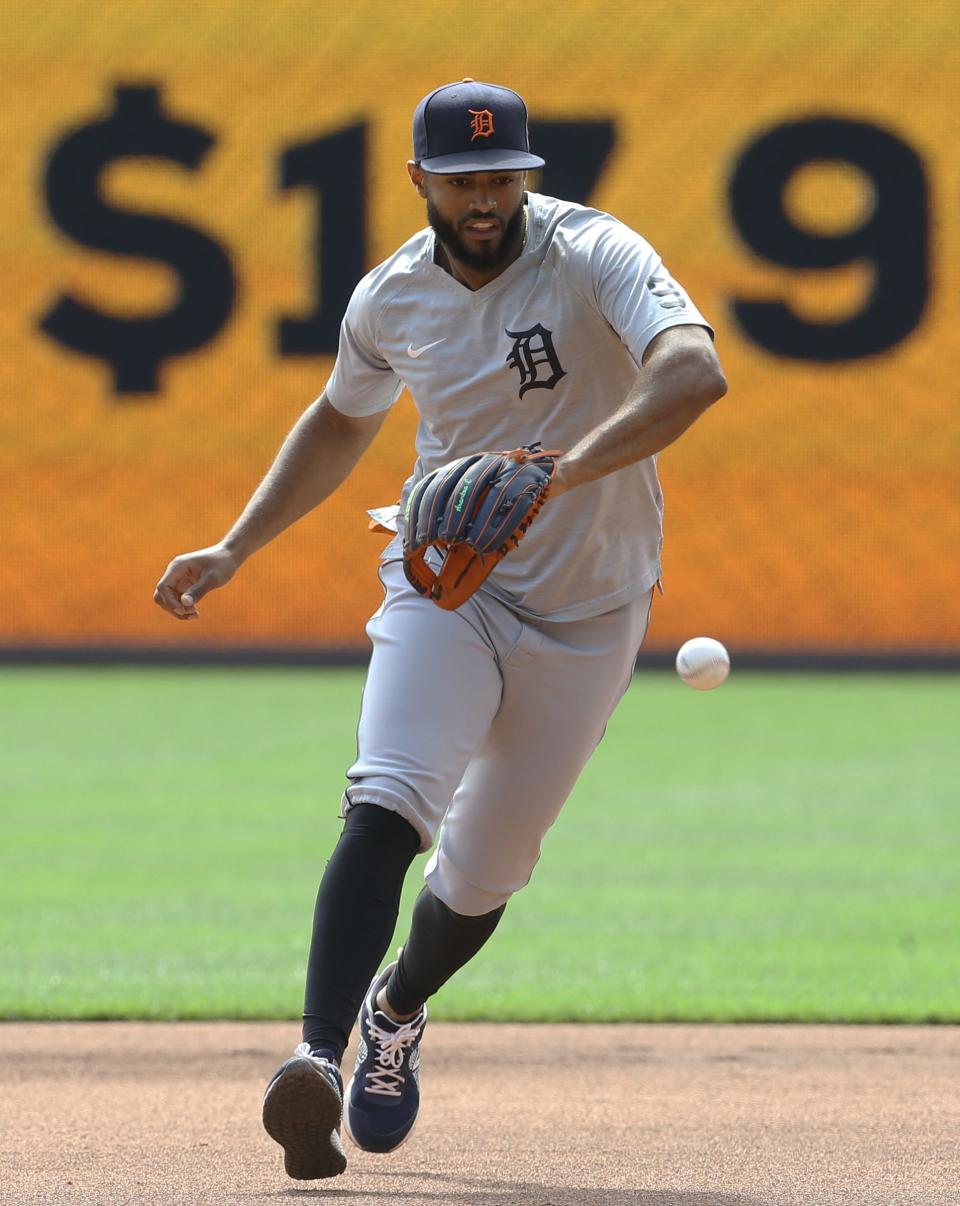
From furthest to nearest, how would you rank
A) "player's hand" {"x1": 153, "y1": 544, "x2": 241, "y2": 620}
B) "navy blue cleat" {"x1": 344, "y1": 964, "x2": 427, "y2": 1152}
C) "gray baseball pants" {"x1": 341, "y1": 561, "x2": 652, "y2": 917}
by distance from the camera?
"player's hand" {"x1": 153, "y1": 544, "x2": 241, "y2": 620}, "navy blue cleat" {"x1": 344, "y1": 964, "x2": 427, "y2": 1152}, "gray baseball pants" {"x1": 341, "y1": 561, "x2": 652, "y2": 917}

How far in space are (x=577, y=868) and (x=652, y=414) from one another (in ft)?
16.6

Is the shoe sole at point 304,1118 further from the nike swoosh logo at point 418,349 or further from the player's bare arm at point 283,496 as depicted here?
the nike swoosh logo at point 418,349

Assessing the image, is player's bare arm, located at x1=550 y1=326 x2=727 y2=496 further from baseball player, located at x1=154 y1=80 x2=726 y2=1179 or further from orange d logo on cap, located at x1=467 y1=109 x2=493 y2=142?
orange d logo on cap, located at x1=467 y1=109 x2=493 y2=142

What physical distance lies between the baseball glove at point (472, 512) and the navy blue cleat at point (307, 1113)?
2.87 ft

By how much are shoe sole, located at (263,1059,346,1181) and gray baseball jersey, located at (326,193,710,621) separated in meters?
1.08

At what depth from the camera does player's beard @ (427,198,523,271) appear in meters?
3.87

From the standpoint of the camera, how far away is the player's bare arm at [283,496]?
167 inches

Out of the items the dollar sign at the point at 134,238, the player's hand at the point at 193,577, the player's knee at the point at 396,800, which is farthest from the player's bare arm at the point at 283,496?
the dollar sign at the point at 134,238

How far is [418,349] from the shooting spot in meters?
4.02

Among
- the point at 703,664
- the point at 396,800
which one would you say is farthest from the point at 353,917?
the point at 703,664

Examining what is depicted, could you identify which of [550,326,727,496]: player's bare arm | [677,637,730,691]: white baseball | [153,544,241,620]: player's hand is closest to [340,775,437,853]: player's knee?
[550,326,727,496]: player's bare arm

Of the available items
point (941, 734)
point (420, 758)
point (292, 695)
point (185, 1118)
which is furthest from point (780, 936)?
point (292, 695)

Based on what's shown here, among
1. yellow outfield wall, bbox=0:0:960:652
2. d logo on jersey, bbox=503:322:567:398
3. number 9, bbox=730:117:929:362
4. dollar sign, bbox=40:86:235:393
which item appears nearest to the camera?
d logo on jersey, bbox=503:322:567:398

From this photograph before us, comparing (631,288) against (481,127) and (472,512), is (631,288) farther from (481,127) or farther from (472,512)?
(472,512)
